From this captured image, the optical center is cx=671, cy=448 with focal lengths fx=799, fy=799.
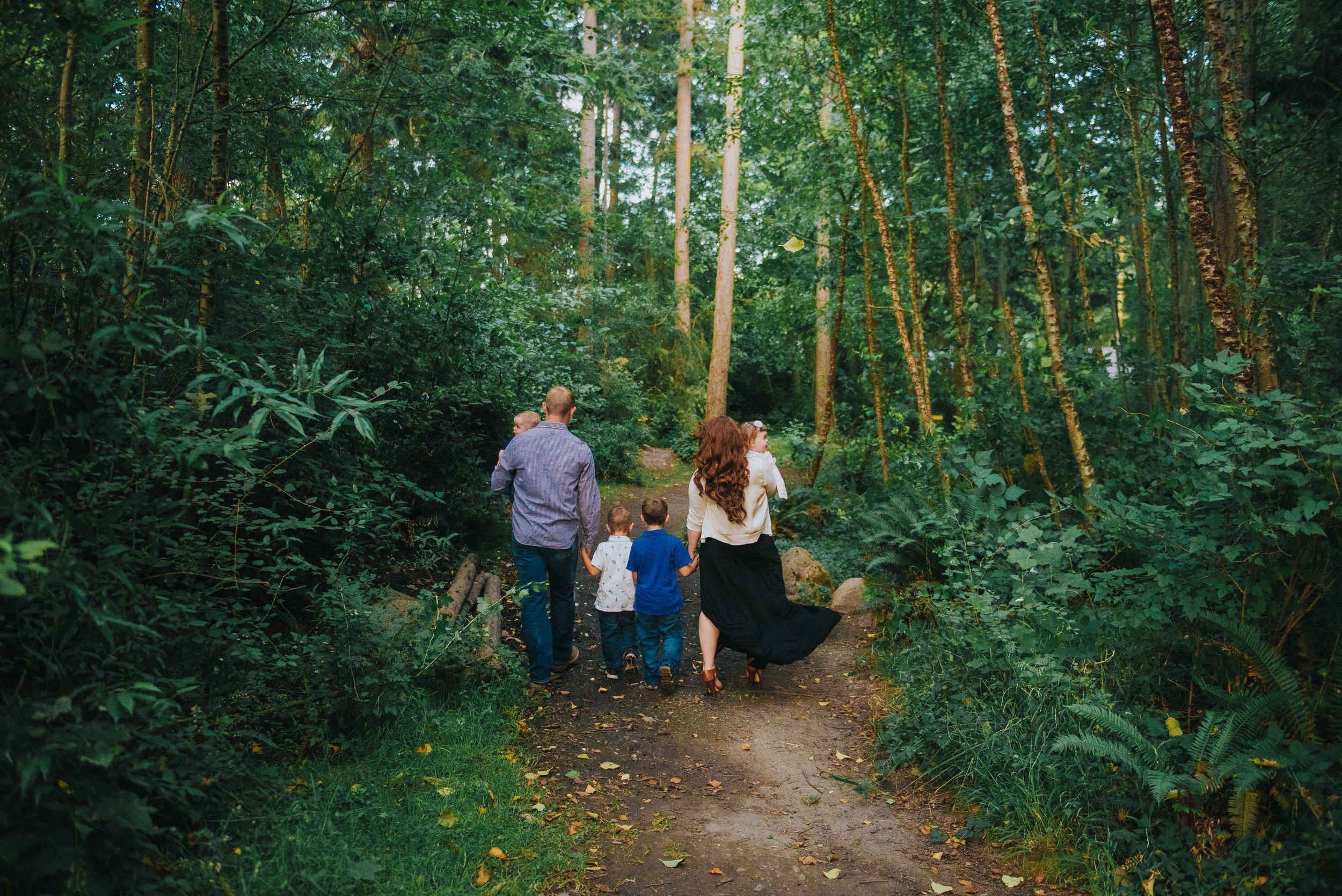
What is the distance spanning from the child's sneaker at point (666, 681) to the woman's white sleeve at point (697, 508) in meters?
1.13

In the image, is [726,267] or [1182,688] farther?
[726,267]

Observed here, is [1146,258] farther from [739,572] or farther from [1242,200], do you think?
[739,572]

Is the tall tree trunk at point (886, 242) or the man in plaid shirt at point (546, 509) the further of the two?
the tall tree trunk at point (886, 242)

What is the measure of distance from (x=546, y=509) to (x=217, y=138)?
325 cm

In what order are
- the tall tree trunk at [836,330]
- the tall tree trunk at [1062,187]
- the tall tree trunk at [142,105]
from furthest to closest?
the tall tree trunk at [836,330]
the tall tree trunk at [1062,187]
the tall tree trunk at [142,105]

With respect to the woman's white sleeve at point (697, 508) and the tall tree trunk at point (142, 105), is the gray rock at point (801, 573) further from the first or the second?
the tall tree trunk at point (142, 105)

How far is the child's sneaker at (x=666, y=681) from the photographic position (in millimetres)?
6316

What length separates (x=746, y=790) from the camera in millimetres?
4949

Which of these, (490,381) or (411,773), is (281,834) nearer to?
(411,773)

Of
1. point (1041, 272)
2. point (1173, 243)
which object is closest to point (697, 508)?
point (1041, 272)

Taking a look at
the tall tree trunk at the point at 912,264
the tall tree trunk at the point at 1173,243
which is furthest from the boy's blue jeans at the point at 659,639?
the tall tree trunk at the point at 1173,243

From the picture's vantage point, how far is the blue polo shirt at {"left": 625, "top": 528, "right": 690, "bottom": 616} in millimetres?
6395

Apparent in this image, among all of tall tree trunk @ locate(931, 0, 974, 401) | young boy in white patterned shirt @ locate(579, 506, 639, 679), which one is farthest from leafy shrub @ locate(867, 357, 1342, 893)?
tall tree trunk @ locate(931, 0, 974, 401)

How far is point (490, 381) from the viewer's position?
8.62 m
